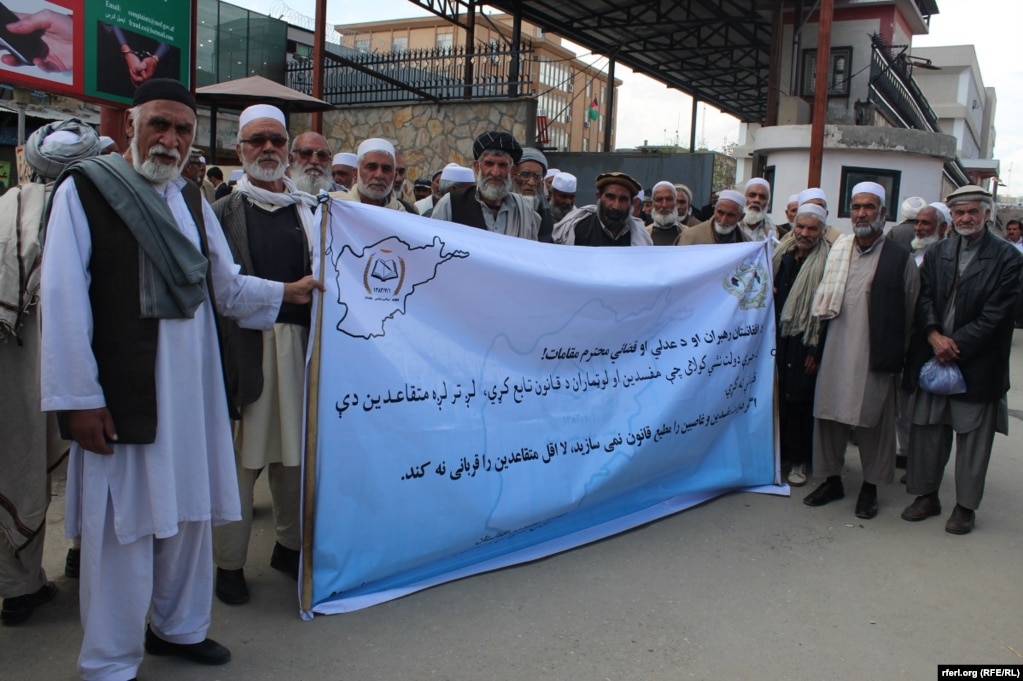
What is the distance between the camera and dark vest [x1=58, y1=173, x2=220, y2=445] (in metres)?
2.42

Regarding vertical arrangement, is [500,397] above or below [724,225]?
below

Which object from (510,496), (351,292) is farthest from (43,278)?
(510,496)

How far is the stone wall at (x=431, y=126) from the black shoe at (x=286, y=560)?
933cm

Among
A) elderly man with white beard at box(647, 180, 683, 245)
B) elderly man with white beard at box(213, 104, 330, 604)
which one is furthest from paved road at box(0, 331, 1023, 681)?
elderly man with white beard at box(647, 180, 683, 245)

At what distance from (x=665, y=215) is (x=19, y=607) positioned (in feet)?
16.7

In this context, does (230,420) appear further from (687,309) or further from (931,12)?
(931,12)

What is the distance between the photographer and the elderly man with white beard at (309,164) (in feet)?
14.5

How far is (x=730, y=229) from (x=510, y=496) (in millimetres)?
3050

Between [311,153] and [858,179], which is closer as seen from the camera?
[311,153]

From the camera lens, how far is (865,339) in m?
4.57

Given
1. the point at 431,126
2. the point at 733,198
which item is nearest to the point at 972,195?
the point at 733,198

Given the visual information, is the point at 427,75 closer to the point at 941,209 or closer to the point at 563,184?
the point at 563,184

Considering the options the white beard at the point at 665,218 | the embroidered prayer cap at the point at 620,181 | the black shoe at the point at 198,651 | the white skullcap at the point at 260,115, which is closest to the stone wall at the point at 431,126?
the white beard at the point at 665,218

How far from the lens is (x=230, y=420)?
2.81 meters
